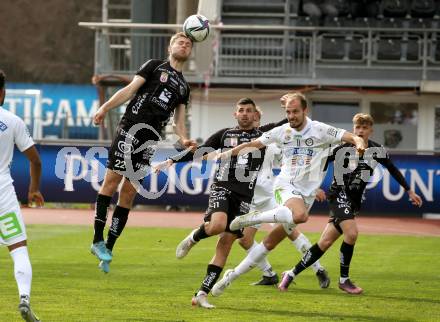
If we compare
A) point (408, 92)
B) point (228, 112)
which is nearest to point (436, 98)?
point (408, 92)

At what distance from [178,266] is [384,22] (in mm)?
16794

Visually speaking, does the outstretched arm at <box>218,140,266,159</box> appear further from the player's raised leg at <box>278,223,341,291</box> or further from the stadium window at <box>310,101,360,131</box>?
the stadium window at <box>310,101,360,131</box>

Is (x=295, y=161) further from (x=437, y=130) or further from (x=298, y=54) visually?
(x=437, y=130)

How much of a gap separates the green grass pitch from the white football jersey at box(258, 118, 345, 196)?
3.99 feet

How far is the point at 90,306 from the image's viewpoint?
10570 millimetres

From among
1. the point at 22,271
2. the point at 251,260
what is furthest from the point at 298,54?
the point at 22,271

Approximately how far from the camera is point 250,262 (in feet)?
37.0

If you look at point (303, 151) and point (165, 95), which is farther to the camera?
A: point (165, 95)

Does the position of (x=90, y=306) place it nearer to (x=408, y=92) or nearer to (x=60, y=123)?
(x=408, y=92)

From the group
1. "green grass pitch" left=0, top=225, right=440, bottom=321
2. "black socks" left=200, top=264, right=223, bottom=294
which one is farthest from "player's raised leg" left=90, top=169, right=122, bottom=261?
"black socks" left=200, top=264, right=223, bottom=294

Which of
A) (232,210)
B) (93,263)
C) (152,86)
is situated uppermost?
(152,86)

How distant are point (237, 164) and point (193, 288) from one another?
1.54m

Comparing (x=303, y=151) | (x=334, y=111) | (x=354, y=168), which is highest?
(x=303, y=151)

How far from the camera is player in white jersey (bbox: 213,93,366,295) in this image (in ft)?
36.2
